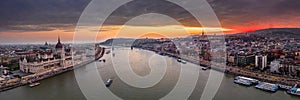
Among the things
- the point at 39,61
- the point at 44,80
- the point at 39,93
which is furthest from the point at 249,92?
the point at 39,61

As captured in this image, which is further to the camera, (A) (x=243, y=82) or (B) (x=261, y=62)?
(B) (x=261, y=62)

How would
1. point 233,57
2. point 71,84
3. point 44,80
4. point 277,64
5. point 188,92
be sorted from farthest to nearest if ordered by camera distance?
1. point 233,57
2. point 277,64
3. point 44,80
4. point 71,84
5. point 188,92

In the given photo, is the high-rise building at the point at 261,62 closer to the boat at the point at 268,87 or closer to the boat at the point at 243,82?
the boat at the point at 243,82

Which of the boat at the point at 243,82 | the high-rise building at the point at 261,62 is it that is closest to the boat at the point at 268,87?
the boat at the point at 243,82

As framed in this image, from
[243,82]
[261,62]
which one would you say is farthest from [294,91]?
[261,62]

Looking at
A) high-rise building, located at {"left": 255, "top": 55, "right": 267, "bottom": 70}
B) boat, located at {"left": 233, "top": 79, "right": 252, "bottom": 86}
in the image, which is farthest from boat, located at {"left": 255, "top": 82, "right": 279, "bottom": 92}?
high-rise building, located at {"left": 255, "top": 55, "right": 267, "bottom": 70}

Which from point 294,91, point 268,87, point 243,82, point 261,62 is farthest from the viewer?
point 261,62

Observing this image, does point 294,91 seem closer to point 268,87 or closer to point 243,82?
point 268,87

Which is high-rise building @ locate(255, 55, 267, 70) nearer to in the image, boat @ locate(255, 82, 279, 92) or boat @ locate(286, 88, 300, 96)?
boat @ locate(255, 82, 279, 92)

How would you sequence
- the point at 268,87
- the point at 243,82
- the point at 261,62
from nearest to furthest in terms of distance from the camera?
the point at 268,87 < the point at 243,82 < the point at 261,62

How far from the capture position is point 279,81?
15.8ft

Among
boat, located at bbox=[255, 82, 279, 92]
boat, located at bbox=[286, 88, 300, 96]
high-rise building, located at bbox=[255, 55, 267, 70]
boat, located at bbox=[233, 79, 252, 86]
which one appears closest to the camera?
boat, located at bbox=[286, 88, 300, 96]

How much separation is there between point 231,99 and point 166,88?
53.4 inches

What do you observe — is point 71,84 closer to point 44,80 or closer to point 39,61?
point 44,80
